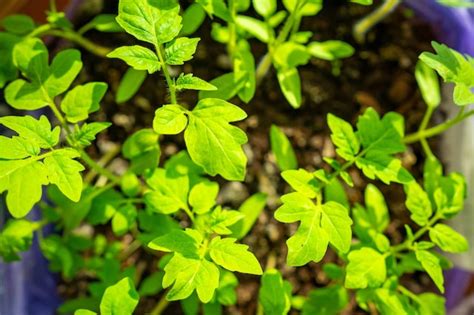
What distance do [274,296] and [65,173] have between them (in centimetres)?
31

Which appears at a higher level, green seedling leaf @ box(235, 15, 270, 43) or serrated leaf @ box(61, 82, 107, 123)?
green seedling leaf @ box(235, 15, 270, 43)

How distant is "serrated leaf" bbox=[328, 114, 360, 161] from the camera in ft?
2.72

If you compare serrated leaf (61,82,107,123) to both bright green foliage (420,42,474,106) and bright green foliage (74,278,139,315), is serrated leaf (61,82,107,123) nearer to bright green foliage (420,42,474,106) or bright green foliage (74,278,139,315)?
bright green foliage (74,278,139,315)

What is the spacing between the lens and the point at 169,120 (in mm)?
720

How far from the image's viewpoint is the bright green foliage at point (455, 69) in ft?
2.48

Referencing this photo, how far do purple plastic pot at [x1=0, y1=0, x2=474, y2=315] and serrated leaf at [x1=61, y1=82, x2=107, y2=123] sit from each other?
0.39m

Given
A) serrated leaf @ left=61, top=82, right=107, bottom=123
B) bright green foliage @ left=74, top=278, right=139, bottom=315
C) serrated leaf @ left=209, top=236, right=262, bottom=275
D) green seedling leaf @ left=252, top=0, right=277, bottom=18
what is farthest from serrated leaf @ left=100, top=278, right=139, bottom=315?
green seedling leaf @ left=252, top=0, right=277, bottom=18

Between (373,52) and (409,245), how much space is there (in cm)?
53

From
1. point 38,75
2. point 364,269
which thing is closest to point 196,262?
point 364,269

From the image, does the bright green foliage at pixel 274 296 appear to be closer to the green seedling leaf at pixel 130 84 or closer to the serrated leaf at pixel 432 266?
the serrated leaf at pixel 432 266

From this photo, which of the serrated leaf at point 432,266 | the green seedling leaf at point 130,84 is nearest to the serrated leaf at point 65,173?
the green seedling leaf at point 130,84

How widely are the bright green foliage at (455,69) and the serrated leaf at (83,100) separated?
1.34 ft

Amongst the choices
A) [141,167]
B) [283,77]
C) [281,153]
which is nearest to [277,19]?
[283,77]

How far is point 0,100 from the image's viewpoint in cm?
125
